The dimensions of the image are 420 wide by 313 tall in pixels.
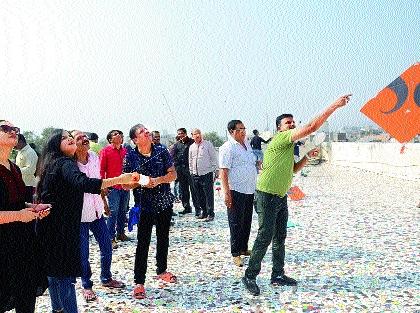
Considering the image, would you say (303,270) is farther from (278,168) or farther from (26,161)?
(26,161)

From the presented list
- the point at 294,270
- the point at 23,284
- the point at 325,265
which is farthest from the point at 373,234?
the point at 23,284

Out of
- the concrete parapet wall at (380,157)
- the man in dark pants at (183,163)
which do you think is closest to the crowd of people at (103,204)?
the man in dark pants at (183,163)

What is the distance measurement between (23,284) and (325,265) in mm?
3607

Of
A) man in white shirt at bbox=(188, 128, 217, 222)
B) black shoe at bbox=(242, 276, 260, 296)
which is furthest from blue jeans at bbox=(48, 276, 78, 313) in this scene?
man in white shirt at bbox=(188, 128, 217, 222)

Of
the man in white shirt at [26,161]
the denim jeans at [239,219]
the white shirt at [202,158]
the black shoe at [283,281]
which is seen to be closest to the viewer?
the black shoe at [283,281]

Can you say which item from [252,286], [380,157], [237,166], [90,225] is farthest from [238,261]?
[380,157]

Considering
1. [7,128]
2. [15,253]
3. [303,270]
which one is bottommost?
[303,270]

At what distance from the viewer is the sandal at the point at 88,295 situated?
397 centimetres

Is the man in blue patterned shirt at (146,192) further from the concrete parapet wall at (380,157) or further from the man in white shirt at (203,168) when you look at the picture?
the concrete parapet wall at (380,157)

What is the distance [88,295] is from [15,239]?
5.46 feet

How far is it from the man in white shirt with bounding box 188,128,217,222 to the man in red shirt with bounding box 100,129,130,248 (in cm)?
196

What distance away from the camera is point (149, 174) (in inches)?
158

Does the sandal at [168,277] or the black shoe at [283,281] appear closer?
the black shoe at [283,281]

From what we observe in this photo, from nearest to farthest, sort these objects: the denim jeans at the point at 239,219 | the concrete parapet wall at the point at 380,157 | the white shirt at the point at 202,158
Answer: the denim jeans at the point at 239,219 < the white shirt at the point at 202,158 < the concrete parapet wall at the point at 380,157
